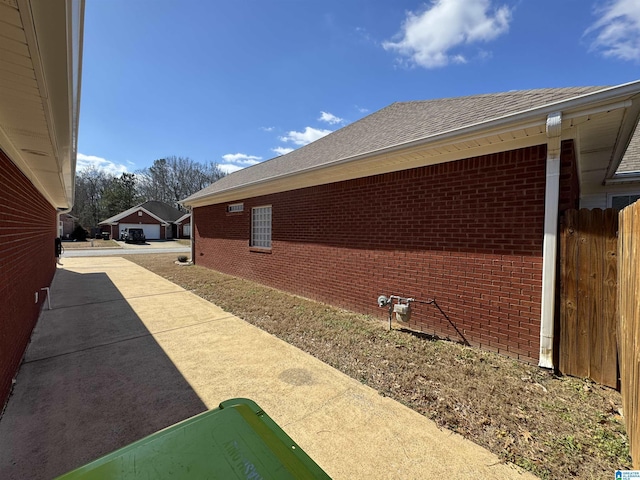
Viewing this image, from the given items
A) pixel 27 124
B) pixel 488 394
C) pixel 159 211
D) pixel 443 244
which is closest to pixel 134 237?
pixel 159 211

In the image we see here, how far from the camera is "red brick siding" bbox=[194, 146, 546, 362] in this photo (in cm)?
379

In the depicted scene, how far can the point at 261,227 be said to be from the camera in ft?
30.6

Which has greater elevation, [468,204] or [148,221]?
[148,221]

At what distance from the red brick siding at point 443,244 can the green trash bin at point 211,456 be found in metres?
3.71

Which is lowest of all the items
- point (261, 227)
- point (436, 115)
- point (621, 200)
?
point (261, 227)

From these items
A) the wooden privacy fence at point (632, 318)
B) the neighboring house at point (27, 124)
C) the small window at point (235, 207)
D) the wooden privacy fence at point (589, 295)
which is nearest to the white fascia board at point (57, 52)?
the neighboring house at point (27, 124)

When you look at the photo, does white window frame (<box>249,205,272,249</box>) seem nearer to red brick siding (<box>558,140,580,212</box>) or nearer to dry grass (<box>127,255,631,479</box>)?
dry grass (<box>127,255,631,479</box>)

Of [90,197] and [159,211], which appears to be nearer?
[159,211]

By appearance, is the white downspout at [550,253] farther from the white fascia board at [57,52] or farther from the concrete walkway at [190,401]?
the white fascia board at [57,52]

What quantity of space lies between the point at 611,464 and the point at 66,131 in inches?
224

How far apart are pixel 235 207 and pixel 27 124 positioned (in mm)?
7702

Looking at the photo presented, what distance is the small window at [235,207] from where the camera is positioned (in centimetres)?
1022

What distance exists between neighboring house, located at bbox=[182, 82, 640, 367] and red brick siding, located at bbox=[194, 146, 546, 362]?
0.02m

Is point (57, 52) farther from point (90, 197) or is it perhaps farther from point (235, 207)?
point (90, 197)
